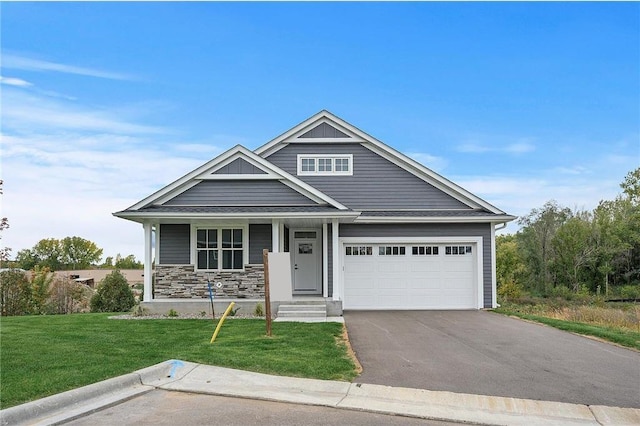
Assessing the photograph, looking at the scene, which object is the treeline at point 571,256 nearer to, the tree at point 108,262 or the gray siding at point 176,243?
the gray siding at point 176,243

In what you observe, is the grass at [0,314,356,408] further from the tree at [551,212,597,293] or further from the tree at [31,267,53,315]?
the tree at [551,212,597,293]

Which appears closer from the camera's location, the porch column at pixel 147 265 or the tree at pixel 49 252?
the porch column at pixel 147 265

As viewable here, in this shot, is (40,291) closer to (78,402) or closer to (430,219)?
(430,219)

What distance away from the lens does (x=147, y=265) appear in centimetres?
1705

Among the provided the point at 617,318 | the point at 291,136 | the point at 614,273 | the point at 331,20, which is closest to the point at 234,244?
the point at 291,136

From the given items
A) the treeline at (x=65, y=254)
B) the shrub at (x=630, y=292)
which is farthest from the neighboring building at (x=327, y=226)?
the treeline at (x=65, y=254)

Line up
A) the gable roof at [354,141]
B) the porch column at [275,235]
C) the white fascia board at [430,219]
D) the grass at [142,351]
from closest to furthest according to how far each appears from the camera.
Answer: the grass at [142,351] < the porch column at [275,235] < the white fascia board at [430,219] < the gable roof at [354,141]

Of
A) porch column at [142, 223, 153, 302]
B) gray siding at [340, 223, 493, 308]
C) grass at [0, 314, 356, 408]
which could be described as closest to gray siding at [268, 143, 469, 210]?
gray siding at [340, 223, 493, 308]

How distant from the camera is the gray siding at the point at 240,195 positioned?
57.6 feet

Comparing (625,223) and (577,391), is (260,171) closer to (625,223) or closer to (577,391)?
(577,391)

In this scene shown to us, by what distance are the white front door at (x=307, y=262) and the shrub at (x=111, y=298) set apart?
8174 mm

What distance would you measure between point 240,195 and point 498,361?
985 centimetres

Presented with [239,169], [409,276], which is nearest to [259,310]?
[239,169]

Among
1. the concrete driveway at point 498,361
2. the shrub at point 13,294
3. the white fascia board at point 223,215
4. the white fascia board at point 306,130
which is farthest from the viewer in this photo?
the shrub at point 13,294
